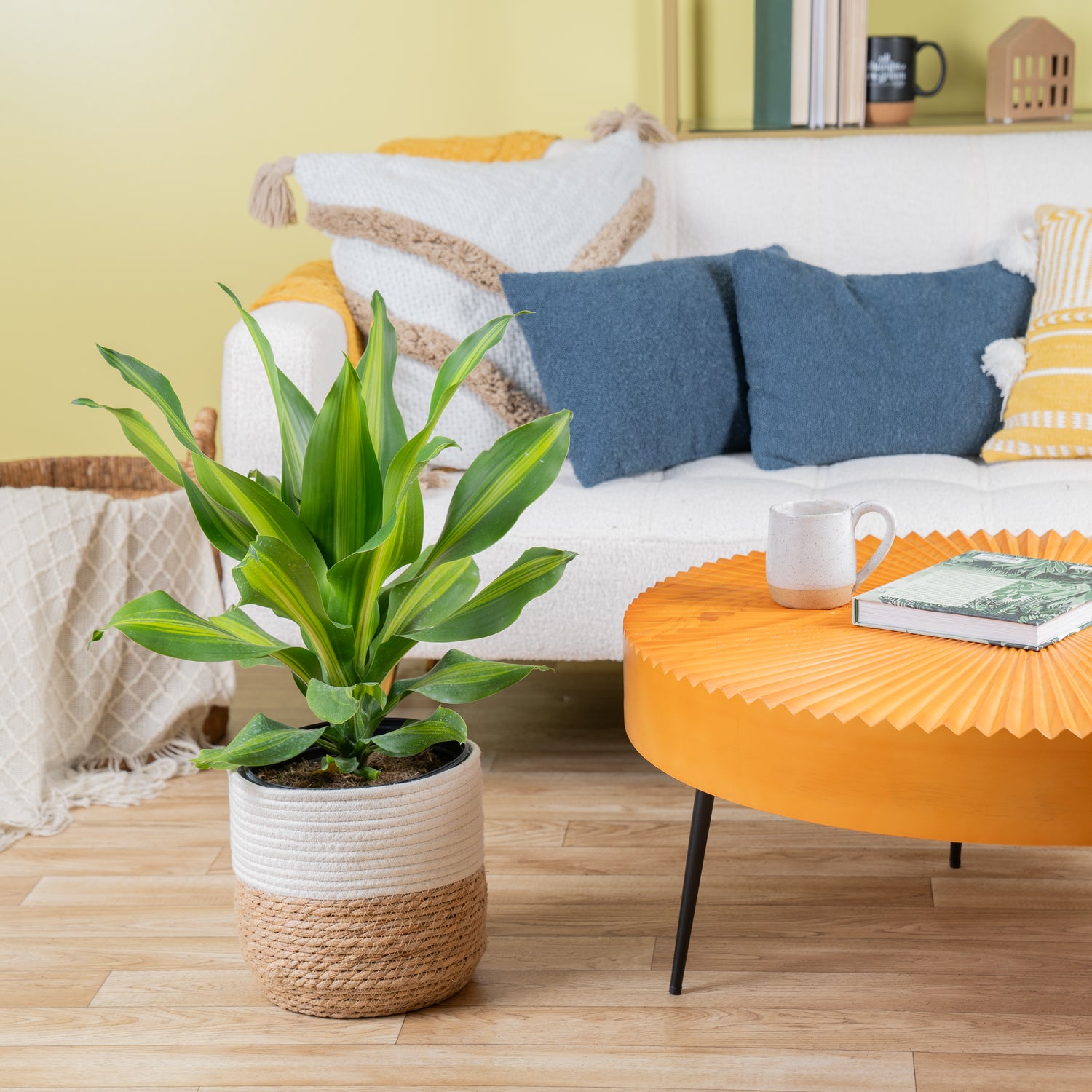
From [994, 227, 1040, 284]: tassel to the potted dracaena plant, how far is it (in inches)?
42.9

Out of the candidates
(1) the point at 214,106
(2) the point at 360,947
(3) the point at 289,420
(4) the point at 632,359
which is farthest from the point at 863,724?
(1) the point at 214,106

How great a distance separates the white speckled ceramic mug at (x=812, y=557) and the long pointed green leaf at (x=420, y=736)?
0.34m

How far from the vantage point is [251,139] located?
278cm

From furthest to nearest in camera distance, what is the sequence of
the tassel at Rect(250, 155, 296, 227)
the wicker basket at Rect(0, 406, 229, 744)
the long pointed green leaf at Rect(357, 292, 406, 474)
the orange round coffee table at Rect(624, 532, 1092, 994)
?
the wicker basket at Rect(0, 406, 229, 744) → the tassel at Rect(250, 155, 296, 227) → the long pointed green leaf at Rect(357, 292, 406, 474) → the orange round coffee table at Rect(624, 532, 1092, 994)

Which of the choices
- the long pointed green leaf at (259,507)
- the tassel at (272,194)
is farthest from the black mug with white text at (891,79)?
the long pointed green leaf at (259,507)

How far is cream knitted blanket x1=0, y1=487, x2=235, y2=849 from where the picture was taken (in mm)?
1799

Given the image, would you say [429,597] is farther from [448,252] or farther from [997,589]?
[448,252]

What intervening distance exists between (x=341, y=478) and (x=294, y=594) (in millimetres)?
118

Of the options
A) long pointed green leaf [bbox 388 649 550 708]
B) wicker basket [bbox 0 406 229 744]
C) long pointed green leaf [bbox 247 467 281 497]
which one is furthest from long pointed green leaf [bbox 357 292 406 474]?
wicker basket [bbox 0 406 229 744]

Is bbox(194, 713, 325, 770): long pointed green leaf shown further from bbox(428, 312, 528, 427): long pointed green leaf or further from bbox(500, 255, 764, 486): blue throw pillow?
bbox(500, 255, 764, 486): blue throw pillow

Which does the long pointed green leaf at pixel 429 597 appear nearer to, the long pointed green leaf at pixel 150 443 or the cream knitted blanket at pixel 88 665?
the long pointed green leaf at pixel 150 443

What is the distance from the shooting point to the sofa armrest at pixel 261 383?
Answer: 1856 mm

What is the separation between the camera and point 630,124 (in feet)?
→ 7.40

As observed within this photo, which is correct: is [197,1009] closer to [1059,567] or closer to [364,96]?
[1059,567]
